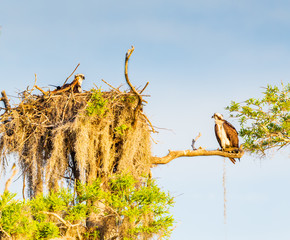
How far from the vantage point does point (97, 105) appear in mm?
8594

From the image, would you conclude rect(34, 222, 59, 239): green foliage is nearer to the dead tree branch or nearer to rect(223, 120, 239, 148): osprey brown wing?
the dead tree branch

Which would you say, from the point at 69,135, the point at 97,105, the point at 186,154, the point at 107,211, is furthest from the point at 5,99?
the point at 186,154

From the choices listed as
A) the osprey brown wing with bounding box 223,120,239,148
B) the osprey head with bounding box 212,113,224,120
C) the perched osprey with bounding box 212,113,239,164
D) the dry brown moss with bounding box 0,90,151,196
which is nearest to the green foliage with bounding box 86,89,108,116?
the dry brown moss with bounding box 0,90,151,196

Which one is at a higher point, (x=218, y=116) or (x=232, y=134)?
(x=218, y=116)

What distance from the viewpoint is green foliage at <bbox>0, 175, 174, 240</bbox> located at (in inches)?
296

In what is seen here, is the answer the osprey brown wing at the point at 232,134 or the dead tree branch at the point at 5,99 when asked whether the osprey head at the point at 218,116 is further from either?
the dead tree branch at the point at 5,99

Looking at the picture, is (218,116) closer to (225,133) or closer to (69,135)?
(225,133)

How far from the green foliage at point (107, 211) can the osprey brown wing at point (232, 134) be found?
2.84m

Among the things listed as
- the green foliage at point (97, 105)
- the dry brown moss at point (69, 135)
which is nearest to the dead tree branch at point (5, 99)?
the dry brown moss at point (69, 135)

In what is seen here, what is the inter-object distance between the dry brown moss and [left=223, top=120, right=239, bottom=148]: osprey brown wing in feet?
7.82

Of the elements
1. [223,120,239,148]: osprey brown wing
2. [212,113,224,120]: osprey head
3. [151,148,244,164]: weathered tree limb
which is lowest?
[151,148,244,164]: weathered tree limb

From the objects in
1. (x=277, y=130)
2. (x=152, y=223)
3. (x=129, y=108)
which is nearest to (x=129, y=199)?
(x=152, y=223)

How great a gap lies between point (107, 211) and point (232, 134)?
3745 millimetres

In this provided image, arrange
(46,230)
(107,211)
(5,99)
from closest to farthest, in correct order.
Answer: (46,230)
(107,211)
(5,99)
